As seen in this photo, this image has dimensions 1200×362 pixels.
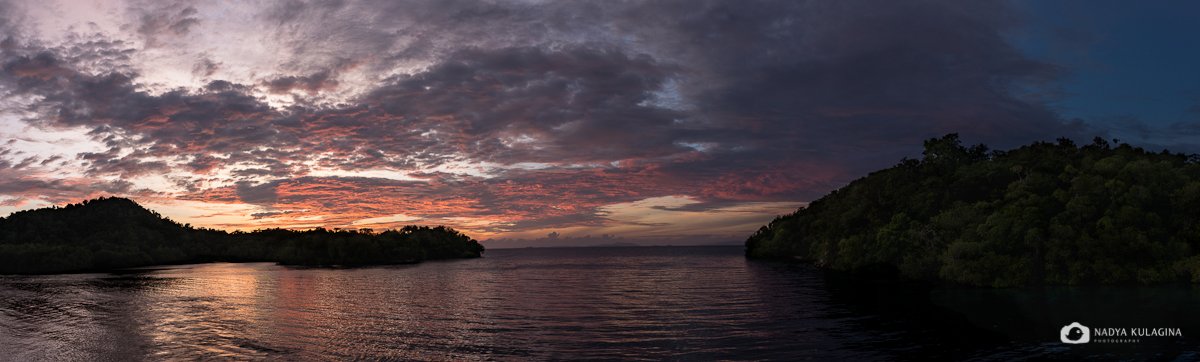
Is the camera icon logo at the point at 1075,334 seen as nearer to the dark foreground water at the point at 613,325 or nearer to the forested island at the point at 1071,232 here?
the dark foreground water at the point at 613,325

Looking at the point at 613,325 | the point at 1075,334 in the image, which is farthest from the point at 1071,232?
the point at 613,325

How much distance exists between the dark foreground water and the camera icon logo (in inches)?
28.0

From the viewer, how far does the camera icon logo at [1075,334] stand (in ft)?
129

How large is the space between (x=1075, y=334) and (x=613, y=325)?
32146 mm

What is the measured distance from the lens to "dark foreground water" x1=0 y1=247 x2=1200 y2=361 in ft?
127

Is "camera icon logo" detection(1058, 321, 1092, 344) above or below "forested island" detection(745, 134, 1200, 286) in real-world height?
below

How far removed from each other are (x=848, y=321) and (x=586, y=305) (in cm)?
2763

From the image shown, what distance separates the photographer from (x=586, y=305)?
6794 centimetres

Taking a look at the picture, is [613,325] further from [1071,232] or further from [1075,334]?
[1071,232]

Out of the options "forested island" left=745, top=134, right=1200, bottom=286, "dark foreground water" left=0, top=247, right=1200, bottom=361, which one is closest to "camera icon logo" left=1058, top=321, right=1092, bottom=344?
"dark foreground water" left=0, top=247, right=1200, bottom=361

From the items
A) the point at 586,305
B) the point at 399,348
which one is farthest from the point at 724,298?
the point at 399,348

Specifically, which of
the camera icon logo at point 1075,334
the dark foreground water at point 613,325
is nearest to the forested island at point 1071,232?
the dark foreground water at point 613,325

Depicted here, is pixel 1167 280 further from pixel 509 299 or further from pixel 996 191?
pixel 509 299

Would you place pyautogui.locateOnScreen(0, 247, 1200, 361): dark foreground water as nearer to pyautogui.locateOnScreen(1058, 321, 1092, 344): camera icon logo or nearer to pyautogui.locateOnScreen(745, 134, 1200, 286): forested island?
pyautogui.locateOnScreen(1058, 321, 1092, 344): camera icon logo
